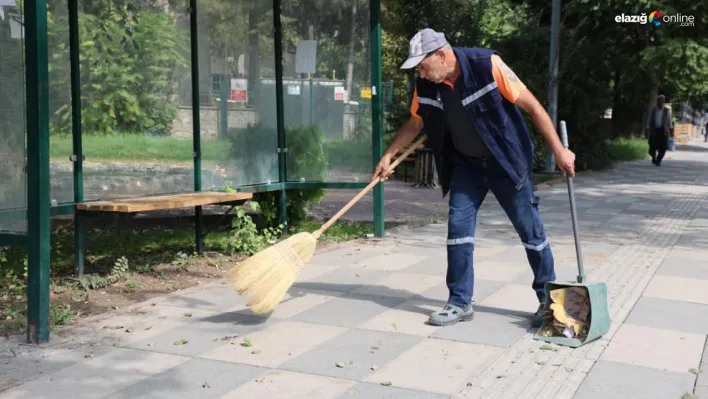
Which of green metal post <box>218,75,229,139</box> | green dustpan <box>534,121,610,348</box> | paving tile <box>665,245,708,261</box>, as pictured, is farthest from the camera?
green metal post <box>218,75,229,139</box>

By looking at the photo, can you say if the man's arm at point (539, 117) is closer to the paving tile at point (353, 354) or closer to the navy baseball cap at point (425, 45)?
the navy baseball cap at point (425, 45)

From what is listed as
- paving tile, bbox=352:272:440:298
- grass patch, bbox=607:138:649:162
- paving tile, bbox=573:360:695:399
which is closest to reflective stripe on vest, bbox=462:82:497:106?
paving tile, bbox=573:360:695:399

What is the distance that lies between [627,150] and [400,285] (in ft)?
70.6

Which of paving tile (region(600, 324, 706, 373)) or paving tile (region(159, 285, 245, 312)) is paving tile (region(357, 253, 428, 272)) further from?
paving tile (region(600, 324, 706, 373))

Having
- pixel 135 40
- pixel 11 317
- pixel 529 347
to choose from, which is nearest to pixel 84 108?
pixel 135 40

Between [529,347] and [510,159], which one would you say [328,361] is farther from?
[510,159]

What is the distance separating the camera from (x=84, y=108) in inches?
272

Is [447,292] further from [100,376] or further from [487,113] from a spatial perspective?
[100,376]

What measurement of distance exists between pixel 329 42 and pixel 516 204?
456 cm

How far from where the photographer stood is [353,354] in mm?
4836

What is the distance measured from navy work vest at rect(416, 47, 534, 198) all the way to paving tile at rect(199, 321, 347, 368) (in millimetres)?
1437

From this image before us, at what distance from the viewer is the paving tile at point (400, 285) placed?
21.5 ft

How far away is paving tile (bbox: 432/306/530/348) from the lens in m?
5.14

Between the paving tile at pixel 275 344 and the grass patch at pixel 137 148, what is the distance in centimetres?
250
